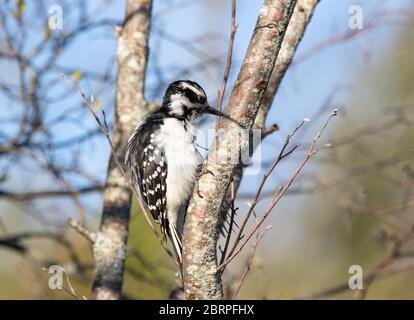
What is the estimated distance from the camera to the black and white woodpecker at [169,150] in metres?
4.49

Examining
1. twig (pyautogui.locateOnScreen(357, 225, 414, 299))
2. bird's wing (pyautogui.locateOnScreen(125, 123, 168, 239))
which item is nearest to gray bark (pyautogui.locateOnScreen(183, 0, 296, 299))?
bird's wing (pyautogui.locateOnScreen(125, 123, 168, 239))

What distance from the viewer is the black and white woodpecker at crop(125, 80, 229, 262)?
4.49 meters

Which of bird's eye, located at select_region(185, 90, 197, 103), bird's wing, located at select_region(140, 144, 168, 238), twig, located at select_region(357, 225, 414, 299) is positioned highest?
bird's eye, located at select_region(185, 90, 197, 103)

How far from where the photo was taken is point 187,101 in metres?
4.59

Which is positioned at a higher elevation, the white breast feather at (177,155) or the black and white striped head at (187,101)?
the black and white striped head at (187,101)

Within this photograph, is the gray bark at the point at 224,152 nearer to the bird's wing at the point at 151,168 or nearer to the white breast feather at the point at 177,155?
the white breast feather at the point at 177,155

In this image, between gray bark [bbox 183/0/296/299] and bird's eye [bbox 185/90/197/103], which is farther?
bird's eye [bbox 185/90/197/103]

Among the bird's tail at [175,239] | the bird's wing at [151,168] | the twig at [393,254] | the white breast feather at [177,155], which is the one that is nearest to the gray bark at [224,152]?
the bird's tail at [175,239]

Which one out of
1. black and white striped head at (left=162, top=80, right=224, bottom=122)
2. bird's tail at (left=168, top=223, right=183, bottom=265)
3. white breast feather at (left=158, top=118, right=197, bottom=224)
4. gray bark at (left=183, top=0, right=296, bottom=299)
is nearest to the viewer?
gray bark at (left=183, top=0, right=296, bottom=299)

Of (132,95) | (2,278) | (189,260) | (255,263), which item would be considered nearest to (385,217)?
(255,263)

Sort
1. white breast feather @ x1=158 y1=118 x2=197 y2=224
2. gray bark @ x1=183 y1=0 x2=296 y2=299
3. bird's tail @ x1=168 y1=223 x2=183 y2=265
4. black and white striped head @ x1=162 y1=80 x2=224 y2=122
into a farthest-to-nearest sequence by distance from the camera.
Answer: black and white striped head @ x1=162 y1=80 x2=224 y2=122 → white breast feather @ x1=158 y1=118 x2=197 y2=224 → bird's tail @ x1=168 y1=223 x2=183 y2=265 → gray bark @ x1=183 y1=0 x2=296 y2=299

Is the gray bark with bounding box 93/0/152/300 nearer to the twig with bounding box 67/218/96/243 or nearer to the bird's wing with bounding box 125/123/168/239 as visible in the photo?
the twig with bounding box 67/218/96/243

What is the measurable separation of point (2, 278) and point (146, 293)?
129 inches
